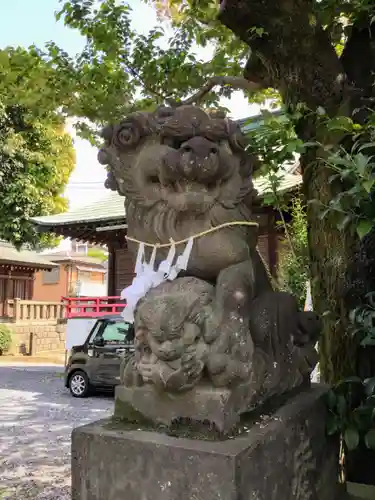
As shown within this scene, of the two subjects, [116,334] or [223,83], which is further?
[116,334]

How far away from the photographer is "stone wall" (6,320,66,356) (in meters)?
17.0

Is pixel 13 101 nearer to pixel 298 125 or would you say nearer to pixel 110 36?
pixel 110 36

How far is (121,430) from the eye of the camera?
5.59 feet

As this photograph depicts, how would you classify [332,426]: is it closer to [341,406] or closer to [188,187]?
[341,406]

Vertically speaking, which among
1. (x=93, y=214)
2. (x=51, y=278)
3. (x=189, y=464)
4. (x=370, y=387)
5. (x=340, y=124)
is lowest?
(x=189, y=464)

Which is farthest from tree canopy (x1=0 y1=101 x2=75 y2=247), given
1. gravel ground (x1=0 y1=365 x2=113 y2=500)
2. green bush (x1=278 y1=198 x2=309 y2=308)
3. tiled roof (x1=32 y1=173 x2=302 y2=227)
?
green bush (x1=278 y1=198 x2=309 y2=308)

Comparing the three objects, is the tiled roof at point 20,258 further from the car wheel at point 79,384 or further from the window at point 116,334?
the window at point 116,334

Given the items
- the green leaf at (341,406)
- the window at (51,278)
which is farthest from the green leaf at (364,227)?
the window at (51,278)

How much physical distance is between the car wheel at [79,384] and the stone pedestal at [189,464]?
766cm

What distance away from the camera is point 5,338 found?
16156 millimetres

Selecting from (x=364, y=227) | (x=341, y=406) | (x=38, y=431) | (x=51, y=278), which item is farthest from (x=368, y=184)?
(x=51, y=278)

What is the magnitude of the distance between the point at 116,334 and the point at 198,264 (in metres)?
7.48

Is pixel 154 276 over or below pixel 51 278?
below

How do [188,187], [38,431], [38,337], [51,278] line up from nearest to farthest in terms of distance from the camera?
[188,187]
[38,431]
[38,337]
[51,278]
